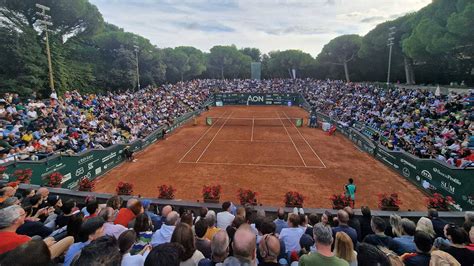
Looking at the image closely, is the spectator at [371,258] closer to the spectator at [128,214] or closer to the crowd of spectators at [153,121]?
the spectator at [128,214]

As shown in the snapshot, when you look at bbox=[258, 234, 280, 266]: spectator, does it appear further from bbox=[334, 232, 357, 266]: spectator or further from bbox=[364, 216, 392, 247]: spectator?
bbox=[364, 216, 392, 247]: spectator

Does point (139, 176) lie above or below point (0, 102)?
below

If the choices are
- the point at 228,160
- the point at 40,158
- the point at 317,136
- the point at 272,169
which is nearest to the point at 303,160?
the point at 272,169

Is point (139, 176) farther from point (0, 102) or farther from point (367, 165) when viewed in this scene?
point (367, 165)

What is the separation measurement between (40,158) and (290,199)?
13077 mm

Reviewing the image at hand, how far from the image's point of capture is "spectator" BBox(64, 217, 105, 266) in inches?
152

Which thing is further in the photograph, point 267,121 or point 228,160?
point 267,121

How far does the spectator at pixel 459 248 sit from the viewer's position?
Result: 397 cm

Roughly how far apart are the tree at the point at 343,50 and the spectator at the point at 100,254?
6585 cm

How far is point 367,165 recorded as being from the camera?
19078 millimetres

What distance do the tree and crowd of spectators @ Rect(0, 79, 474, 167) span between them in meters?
28.0

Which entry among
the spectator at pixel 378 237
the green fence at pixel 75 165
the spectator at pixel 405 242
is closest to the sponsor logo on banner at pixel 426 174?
the spectator at pixel 405 242

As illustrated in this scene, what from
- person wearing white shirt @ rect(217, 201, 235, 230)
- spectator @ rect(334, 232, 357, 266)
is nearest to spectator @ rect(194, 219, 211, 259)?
person wearing white shirt @ rect(217, 201, 235, 230)

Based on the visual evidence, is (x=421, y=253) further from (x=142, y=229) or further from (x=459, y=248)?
(x=142, y=229)
